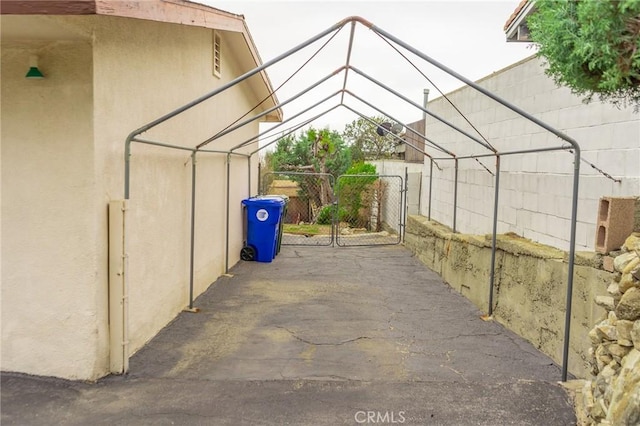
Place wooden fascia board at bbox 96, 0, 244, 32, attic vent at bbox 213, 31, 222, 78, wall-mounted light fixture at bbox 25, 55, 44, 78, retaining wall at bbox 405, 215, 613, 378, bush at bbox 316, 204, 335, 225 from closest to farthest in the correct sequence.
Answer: wooden fascia board at bbox 96, 0, 244, 32 < wall-mounted light fixture at bbox 25, 55, 44, 78 < retaining wall at bbox 405, 215, 613, 378 < attic vent at bbox 213, 31, 222, 78 < bush at bbox 316, 204, 335, 225

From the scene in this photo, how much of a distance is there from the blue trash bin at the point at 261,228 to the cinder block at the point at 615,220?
6942 millimetres

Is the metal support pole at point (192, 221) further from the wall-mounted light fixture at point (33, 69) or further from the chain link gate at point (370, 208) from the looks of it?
the chain link gate at point (370, 208)

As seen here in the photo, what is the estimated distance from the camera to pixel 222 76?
843 cm

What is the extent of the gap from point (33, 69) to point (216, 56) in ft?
14.1

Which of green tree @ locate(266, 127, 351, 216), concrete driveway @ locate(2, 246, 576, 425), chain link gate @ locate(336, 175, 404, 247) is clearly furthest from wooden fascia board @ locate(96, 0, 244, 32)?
green tree @ locate(266, 127, 351, 216)

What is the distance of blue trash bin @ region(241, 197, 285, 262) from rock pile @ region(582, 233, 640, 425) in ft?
23.5

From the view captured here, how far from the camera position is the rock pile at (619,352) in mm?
2846

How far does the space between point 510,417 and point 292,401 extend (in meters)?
1.56

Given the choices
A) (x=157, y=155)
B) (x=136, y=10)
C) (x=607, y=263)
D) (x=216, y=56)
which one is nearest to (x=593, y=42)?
(x=607, y=263)

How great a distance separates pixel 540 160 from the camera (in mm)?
5957

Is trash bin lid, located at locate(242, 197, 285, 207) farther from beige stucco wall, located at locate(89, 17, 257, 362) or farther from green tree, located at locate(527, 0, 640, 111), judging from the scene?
green tree, located at locate(527, 0, 640, 111)

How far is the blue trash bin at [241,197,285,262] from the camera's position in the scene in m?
10.2

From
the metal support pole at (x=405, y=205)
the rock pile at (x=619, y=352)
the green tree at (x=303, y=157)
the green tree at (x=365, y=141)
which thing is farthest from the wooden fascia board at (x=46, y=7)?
the green tree at (x=365, y=141)

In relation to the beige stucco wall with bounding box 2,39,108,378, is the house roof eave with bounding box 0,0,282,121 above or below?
above
